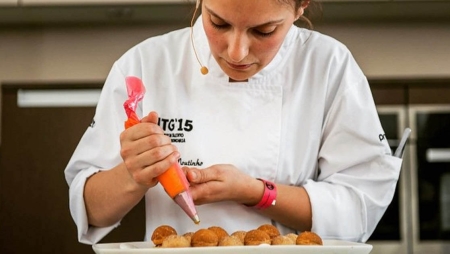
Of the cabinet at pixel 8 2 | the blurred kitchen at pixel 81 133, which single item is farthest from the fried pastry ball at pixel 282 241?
the cabinet at pixel 8 2

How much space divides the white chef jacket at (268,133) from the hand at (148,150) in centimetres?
17

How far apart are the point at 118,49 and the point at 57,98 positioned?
41 cm

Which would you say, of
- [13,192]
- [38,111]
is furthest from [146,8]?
[13,192]

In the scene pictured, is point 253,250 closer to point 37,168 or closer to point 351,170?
point 351,170

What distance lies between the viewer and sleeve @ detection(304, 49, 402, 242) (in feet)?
3.31

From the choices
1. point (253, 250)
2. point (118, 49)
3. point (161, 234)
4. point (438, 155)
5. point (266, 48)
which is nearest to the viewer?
point (253, 250)

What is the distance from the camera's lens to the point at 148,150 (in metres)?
0.85

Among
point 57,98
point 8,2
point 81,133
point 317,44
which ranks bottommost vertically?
point 81,133

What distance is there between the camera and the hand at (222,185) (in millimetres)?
926

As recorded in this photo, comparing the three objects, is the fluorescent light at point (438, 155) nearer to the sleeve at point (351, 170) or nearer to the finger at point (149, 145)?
the sleeve at point (351, 170)

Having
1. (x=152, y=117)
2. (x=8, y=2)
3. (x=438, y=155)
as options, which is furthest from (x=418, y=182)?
(x=152, y=117)

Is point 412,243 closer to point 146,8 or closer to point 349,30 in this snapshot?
point 349,30

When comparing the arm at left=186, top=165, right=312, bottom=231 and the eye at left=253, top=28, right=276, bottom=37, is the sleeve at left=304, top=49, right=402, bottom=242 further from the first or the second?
the eye at left=253, top=28, right=276, bottom=37

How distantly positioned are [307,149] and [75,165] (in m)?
0.31
